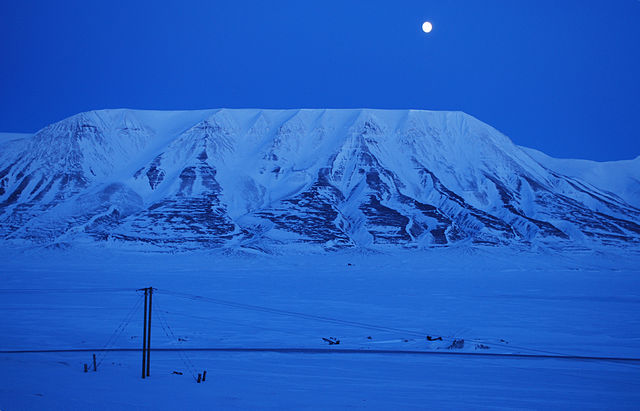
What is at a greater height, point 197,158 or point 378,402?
point 197,158

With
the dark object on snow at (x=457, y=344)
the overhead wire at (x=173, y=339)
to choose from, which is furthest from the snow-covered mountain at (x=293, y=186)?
the dark object on snow at (x=457, y=344)

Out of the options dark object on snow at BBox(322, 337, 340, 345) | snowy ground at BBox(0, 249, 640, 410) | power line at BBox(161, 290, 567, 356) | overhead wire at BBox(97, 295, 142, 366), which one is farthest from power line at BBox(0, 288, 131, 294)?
dark object on snow at BBox(322, 337, 340, 345)

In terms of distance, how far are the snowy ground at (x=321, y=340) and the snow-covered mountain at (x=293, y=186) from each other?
3180cm

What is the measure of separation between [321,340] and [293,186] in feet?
273

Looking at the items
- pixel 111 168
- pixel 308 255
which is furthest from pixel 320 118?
pixel 308 255

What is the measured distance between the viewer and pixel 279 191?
103750 millimetres

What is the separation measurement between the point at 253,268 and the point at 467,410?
51810 mm

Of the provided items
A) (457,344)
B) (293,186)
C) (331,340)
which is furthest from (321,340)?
(293,186)

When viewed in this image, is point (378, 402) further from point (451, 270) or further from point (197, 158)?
point (197, 158)

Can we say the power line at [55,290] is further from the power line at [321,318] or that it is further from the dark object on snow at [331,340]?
the dark object on snow at [331,340]

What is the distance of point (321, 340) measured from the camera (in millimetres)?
22250

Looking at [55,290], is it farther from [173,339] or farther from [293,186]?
[293,186]

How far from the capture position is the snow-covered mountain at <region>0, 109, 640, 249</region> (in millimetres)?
84125

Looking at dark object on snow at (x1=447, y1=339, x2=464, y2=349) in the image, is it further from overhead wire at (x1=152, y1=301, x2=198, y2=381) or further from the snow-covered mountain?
the snow-covered mountain
